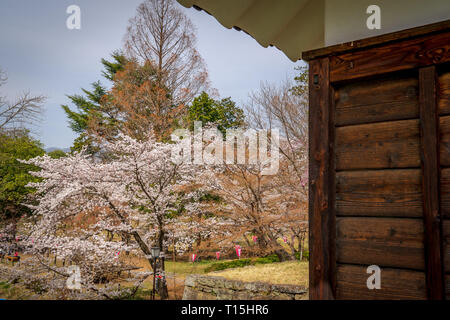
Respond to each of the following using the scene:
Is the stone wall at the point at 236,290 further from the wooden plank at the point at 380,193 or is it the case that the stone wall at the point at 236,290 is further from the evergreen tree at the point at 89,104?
the evergreen tree at the point at 89,104

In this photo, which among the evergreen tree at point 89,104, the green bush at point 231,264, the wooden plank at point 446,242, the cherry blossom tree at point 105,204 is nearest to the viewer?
the wooden plank at point 446,242

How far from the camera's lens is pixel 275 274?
4398mm

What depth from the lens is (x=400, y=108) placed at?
3.01ft

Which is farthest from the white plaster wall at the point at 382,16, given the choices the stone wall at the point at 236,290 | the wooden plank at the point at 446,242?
the stone wall at the point at 236,290

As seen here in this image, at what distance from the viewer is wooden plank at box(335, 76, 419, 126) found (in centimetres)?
91

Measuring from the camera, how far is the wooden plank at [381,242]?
2.82 ft

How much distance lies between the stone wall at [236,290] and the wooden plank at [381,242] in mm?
3110

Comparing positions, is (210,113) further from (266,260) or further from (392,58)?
(392,58)

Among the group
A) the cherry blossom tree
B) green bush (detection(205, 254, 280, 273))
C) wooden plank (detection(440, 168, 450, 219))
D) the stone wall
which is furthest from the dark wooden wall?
green bush (detection(205, 254, 280, 273))

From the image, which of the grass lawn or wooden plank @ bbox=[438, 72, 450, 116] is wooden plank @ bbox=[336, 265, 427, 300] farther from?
the grass lawn
